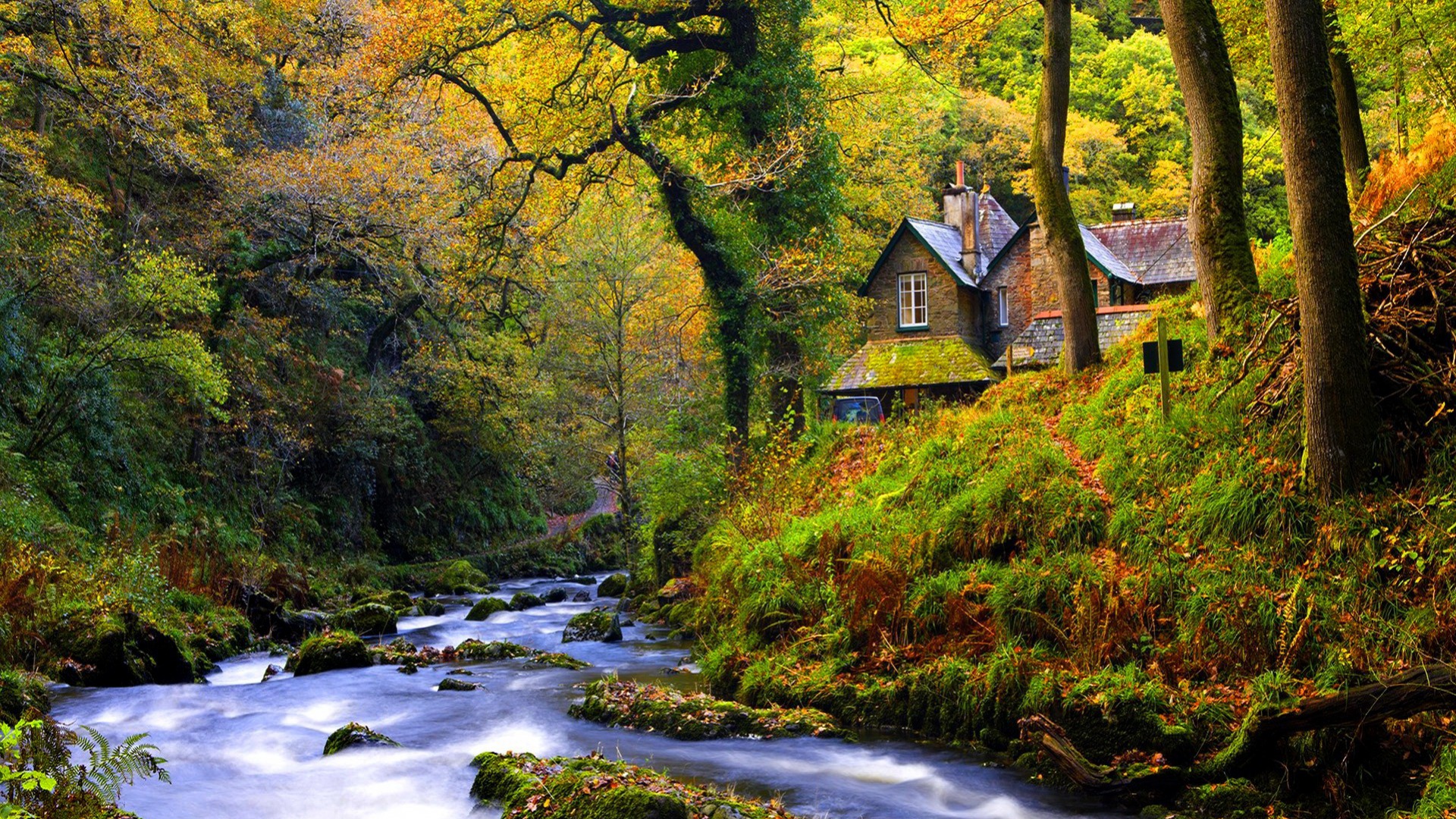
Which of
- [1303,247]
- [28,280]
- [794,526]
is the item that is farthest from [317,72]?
[1303,247]

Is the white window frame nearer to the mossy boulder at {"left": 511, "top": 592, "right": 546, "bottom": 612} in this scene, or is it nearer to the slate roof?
the slate roof

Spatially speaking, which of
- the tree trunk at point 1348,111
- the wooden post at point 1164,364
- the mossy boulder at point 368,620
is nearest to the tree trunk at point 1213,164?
the wooden post at point 1164,364

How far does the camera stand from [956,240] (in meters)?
36.9

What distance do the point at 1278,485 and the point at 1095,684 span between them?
8.07 ft

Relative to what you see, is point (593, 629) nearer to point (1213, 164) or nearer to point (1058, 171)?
point (1058, 171)

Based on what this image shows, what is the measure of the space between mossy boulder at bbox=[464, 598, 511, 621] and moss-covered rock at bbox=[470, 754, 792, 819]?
504 inches

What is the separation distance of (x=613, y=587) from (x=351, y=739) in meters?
14.7

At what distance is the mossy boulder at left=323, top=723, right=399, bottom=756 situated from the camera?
9898 millimetres

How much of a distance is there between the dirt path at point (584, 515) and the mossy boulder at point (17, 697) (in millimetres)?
22661

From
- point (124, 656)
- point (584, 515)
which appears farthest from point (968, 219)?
point (124, 656)

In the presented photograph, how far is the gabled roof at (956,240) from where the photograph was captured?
34.3 metres

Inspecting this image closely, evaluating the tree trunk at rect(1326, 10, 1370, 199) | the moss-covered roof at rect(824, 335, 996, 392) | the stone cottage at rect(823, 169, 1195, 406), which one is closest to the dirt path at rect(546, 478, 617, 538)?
the moss-covered roof at rect(824, 335, 996, 392)

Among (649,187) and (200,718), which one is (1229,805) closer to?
(200,718)

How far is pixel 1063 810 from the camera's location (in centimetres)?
773
